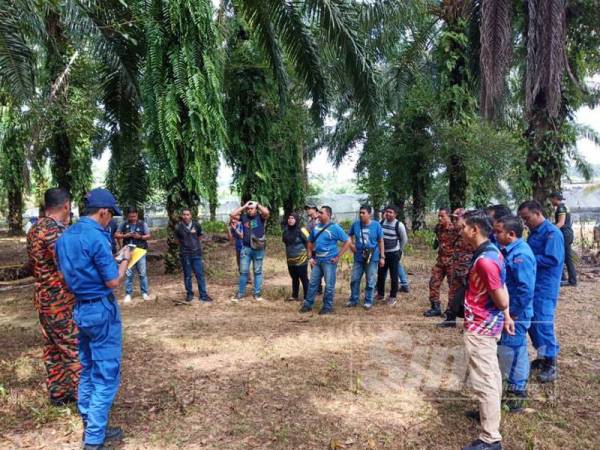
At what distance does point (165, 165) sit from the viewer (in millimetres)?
9164

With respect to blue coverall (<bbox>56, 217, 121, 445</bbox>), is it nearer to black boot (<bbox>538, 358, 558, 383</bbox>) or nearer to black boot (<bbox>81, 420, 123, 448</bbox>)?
black boot (<bbox>81, 420, 123, 448</bbox>)

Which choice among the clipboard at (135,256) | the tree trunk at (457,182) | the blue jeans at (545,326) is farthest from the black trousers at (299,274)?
the tree trunk at (457,182)

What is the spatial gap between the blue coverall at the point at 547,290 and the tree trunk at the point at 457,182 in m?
8.18

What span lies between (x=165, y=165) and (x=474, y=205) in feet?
28.8

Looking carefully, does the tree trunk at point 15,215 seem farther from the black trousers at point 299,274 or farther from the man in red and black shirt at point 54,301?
the man in red and black shirt at point 54,301

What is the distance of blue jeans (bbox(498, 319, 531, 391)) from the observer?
141 inches

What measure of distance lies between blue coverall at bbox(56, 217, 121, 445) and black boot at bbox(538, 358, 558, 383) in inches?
143

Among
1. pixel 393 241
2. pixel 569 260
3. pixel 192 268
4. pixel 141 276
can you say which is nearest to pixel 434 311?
pixel 393 241

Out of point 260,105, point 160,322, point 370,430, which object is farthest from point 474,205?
point 370,430

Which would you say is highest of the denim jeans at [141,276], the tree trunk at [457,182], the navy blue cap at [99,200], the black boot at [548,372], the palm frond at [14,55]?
the palm frond at [14,55]

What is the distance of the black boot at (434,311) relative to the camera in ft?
21.5

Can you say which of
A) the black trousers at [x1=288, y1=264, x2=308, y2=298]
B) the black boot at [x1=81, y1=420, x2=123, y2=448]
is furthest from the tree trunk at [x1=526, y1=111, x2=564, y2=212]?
the black boot at [x1=81, y1=420, x2=123, y2=448]

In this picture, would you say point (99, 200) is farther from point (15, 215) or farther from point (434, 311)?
point (15, 215)

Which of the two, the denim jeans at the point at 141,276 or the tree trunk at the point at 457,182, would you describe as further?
the tree trunk at the point at 457,182
